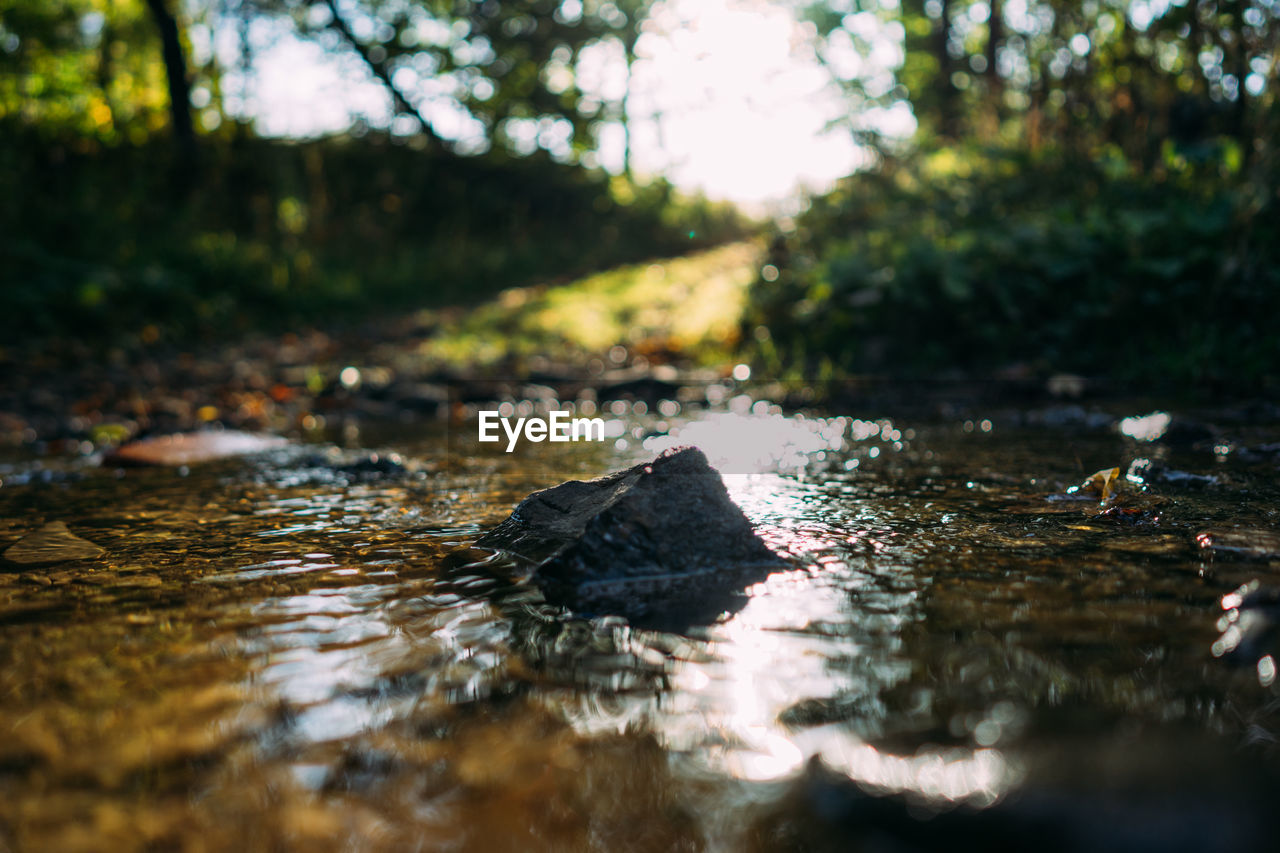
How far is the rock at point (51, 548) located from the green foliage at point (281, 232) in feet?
22.6

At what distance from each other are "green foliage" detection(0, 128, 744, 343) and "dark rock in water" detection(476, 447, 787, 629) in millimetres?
8455

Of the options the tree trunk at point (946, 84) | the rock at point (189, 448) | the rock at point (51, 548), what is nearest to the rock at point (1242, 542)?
the rock at point (51, 548)

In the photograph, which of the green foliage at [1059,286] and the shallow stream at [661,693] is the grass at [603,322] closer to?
the green foliage at [1059,286]

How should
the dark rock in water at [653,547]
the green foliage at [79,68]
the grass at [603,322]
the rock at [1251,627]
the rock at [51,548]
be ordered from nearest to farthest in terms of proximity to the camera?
1. the rock at [1251,627]
2. the dark rock in water at [653,547]
3. the rock at [51,548]
4. the grass at [603,322]
5. the green foliage at [79,68]

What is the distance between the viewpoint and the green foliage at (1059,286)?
640 centimetres

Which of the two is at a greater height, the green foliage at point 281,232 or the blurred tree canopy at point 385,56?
the blurred tree canopy at point 385,56

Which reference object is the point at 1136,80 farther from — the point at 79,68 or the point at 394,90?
the point at 79,68

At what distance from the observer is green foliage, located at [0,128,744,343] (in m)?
9.90

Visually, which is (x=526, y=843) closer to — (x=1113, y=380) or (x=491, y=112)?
(x=1113, y=380)

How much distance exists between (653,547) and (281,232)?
13504mm

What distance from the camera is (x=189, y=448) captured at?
5320mm

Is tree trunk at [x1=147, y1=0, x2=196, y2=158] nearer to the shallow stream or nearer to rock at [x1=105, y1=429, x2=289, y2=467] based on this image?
rock at [x1=105, y1=429, x2=289, y2=467]

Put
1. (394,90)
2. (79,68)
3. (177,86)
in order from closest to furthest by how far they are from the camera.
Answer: (177,86) → (79,68) → (394,90)

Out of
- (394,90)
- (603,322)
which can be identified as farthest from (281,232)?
(394,90)
